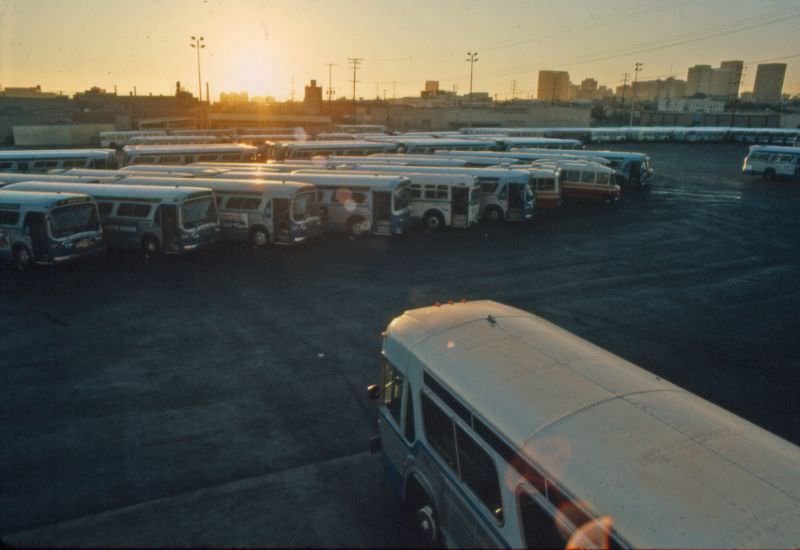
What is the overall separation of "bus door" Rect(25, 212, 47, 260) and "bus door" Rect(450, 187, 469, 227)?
16.1m

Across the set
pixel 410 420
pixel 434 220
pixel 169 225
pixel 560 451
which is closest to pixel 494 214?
pixel 434 220

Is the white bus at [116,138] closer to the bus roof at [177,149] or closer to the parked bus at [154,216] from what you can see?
the bus roof at [177,149]

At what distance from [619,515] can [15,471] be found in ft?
26.8

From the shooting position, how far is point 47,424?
9117 mm

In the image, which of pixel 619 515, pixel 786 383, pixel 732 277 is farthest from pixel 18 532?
pixel 732 277

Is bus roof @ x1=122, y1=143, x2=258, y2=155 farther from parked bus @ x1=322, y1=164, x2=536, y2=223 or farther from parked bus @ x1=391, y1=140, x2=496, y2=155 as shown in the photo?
parked bus @ x1=322, y1=164, x2=536, y2=223

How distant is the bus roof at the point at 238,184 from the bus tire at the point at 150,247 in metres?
3.03

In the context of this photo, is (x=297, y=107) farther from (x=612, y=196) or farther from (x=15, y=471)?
(x=15, y=471)

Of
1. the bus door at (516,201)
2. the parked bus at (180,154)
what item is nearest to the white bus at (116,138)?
the parked bus at (180,154)

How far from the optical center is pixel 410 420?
659 cm

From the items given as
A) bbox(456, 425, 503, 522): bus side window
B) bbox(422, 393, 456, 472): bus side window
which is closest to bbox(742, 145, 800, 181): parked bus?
bbox(422, 393, 456, 472): bus side window

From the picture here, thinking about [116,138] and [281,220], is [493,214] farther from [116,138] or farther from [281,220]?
[116,138]

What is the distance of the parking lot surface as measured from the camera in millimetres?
7230

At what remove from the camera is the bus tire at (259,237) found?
22000 millimetres
